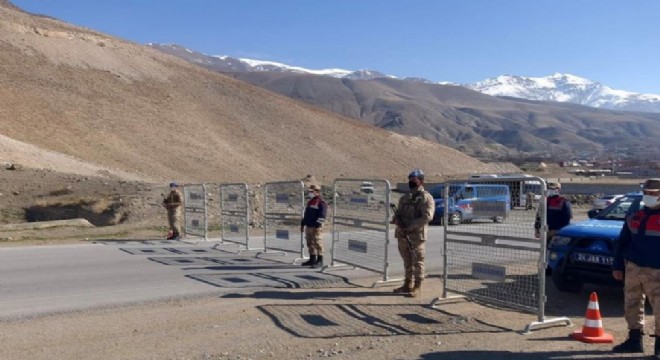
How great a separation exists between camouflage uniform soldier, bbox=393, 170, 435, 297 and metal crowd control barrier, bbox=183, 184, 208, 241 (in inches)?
416

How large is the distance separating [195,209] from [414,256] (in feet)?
37.7

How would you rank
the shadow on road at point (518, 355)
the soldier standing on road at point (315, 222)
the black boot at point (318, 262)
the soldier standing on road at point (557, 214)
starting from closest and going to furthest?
the shadow on road at point (518, 355)
the soldier standing on road at point (557, 214)
the soldier standing on road at point (315, 222)
the black boot at point (318, 262)

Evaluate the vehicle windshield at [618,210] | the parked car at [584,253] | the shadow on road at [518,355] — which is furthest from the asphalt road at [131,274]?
the vehicle windshield at [618,210]

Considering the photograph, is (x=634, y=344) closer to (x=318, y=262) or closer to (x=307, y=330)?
(x=307, y=330)

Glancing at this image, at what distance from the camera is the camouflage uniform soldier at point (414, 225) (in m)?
10.9

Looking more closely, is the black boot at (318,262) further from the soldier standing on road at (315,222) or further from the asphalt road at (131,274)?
the asphalt road at (131,274)

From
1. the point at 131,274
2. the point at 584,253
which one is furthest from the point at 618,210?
the point at 131,274

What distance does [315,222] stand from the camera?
14.1 metres

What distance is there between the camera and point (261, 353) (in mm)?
7750

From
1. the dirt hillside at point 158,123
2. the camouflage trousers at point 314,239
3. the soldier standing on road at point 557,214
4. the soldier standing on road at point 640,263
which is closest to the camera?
the soldier standing on road at point 640,263

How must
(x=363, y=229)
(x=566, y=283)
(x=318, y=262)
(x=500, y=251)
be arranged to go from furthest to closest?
(x=318, y=262), (x=363, y=229), (x=566, y=283), (x=500, y=251)

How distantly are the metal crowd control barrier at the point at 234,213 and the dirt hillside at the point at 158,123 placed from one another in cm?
3074

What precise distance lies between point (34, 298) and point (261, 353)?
4861mm

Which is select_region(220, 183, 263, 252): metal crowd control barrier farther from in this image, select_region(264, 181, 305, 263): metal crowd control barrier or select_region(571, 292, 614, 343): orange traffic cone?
select_region(571, 292, 614, 343): orange traffic cone
